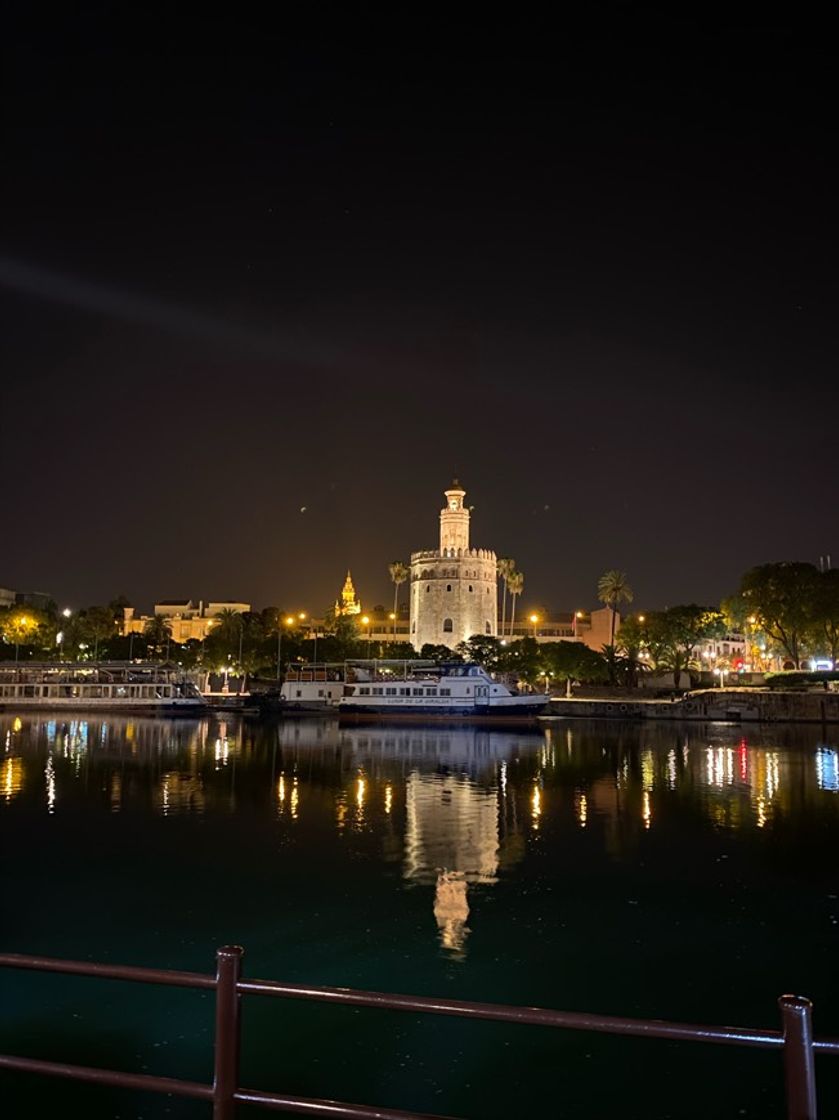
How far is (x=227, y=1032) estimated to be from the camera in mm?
4516

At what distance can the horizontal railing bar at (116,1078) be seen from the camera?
4.48 m

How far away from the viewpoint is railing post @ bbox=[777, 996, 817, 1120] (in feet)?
12.8

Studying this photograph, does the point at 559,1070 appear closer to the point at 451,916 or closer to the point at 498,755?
the point at 451,916

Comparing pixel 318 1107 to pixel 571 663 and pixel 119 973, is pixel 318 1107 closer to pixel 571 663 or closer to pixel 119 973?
pixel 119 973

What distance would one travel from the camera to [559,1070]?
10.9 m

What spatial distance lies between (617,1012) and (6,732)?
5272 centimetres

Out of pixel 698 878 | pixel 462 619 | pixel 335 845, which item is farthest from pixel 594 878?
pixel 462 619

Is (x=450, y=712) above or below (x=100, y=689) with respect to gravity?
below

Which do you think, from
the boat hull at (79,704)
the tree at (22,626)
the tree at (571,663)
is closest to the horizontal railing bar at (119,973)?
the boat hull at (79,704)

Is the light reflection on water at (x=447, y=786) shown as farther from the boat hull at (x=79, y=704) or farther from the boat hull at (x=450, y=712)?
the boat hull at (x=79, y=704)

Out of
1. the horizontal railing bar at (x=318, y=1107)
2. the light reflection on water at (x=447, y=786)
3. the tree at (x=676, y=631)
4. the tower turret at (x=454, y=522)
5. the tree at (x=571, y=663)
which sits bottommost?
the light reflection on water at (x=447, y=786)

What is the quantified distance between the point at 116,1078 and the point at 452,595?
11270 cm

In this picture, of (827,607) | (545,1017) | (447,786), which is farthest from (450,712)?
(545,1017)

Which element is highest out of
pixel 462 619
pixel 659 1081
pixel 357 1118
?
pixel 462 619
